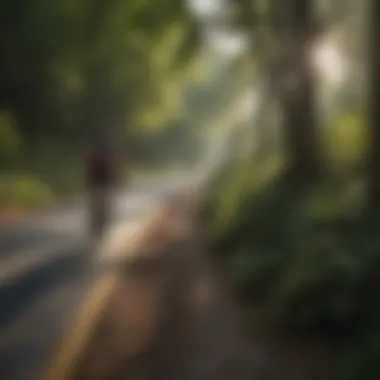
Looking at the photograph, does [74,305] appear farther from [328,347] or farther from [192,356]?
[328,347]

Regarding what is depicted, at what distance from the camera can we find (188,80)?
2.75 m

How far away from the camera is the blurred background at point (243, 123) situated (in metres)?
2.58

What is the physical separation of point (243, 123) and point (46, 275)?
1.11 m

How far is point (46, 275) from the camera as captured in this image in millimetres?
3057

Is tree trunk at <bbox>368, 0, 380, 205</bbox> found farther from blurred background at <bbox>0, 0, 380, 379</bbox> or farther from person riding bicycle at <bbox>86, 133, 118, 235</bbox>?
Result: person riding bicycle at <bbox>86, 133, 118, 235</bbox>

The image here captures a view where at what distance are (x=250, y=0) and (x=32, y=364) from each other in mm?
1796

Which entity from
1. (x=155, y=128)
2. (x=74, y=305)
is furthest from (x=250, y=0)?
(x=74, y=305)

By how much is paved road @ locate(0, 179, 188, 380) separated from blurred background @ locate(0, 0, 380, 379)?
0.37ft

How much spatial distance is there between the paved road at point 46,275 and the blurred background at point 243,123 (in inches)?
4.5

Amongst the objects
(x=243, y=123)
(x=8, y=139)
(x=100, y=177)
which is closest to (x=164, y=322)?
(x=100, y=177)

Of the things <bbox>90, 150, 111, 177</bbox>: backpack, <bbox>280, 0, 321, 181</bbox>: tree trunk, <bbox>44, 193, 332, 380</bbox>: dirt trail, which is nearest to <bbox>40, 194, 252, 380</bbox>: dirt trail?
<bbox>44, 193, 332, 380</bbox>: dirt trail

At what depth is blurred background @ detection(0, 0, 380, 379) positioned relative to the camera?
102 inches

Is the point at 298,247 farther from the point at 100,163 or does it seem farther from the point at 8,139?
the point at 8,139

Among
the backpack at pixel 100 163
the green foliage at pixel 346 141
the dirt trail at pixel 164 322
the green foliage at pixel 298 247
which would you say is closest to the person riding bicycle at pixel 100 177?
the backpack at pixel 100 163
